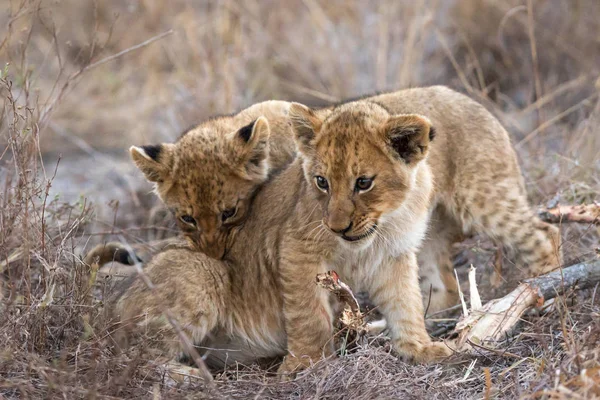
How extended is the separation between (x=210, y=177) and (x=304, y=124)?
2.82 feet

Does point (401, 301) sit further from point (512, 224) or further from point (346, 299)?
point (512, 224)

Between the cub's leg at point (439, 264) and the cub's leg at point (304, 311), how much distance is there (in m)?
1.34

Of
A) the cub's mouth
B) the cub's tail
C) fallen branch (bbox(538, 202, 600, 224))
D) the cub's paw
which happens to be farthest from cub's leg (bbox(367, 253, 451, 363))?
the cub's tail

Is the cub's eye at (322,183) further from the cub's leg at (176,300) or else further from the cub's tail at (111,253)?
the cub's tail at (111,253)

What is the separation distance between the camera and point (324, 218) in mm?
4441

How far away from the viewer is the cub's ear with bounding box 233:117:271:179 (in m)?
5.42

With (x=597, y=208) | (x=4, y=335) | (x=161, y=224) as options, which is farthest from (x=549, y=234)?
(x=4, y=335)

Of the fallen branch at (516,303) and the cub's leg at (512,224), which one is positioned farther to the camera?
the cub's leg at (512,224)

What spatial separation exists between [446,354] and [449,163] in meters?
1.46

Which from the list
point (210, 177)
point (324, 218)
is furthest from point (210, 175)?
point (324, 218)

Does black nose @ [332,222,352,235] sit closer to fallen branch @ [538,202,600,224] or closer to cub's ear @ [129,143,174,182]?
cub's ear @ [129,143,174,182]

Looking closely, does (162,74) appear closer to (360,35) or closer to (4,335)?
(360,35)

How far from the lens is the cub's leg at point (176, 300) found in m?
4.74

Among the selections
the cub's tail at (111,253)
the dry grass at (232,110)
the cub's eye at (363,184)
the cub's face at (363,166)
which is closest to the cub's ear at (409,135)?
the cub's face at (363,166)
